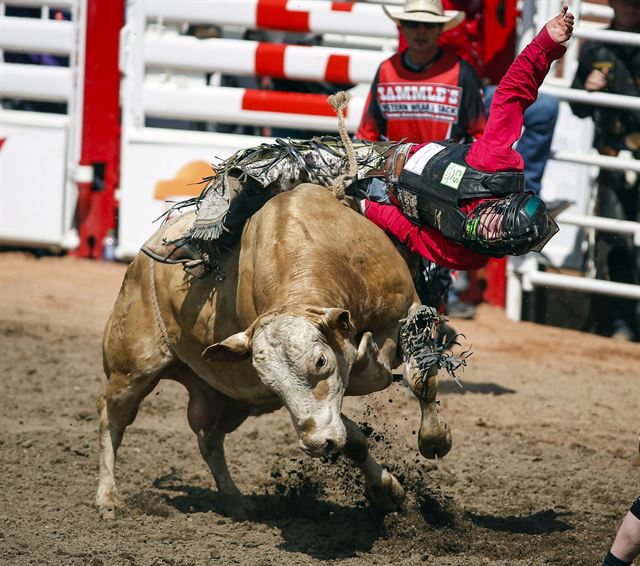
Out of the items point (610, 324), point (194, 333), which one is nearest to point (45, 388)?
point (194, 333)

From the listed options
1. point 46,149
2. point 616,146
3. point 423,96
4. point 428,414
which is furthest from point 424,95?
point 46,149

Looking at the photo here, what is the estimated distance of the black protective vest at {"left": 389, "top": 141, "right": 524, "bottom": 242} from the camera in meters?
4.46

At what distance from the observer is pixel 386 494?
4926 millimetres

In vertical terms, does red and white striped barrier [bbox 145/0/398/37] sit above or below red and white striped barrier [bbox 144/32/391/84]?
above

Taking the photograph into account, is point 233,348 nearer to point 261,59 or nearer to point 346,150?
point 346,150

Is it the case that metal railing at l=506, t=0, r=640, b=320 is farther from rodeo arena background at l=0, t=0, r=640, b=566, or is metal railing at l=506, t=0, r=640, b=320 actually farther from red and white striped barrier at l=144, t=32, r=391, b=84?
red and white striped barrier at l=144, t=32, r=391, b=84

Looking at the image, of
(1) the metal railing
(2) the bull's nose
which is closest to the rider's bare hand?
(2) the bull's nose

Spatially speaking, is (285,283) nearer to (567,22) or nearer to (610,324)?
(567,22)

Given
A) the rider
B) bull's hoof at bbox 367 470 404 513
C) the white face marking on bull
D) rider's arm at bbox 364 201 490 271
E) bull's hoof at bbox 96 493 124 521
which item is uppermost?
the rider

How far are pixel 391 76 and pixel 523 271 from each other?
9.66 feet

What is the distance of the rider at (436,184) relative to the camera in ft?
14.4

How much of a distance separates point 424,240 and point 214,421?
4.67 ft

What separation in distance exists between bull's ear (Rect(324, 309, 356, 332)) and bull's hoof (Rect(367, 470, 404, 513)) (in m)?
1.23

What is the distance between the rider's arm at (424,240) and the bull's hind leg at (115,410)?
1.29m
